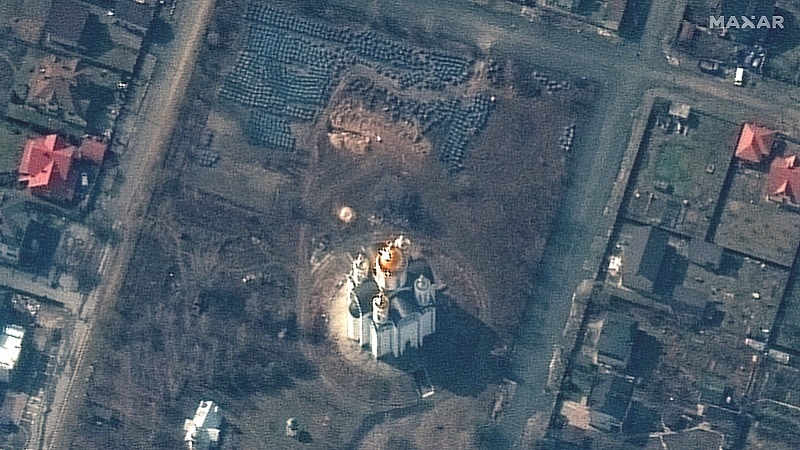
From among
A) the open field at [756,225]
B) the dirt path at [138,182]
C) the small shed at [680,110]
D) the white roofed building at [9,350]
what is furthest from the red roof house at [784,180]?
the white roofed building at [9,350]

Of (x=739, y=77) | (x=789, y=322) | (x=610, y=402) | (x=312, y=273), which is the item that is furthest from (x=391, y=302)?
(x=739, y=77)

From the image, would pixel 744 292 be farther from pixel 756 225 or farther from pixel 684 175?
pixel 684 175

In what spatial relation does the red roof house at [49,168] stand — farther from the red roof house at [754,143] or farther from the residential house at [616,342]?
the red roof house at [754,143]

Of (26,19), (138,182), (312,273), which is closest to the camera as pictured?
(312,273)

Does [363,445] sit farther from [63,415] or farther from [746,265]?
[746,265]

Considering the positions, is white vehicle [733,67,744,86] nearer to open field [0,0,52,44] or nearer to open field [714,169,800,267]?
open field [714,169,800,267]
